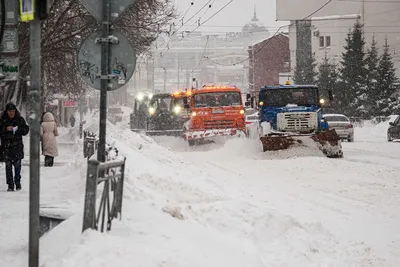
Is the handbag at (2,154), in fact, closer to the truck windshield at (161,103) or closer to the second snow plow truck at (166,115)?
the second snow plow truck at (166,115)

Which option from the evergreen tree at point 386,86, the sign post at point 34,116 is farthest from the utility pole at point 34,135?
the evergreen tree at point 386,86

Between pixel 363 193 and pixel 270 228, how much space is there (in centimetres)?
437

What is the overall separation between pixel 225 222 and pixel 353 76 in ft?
143

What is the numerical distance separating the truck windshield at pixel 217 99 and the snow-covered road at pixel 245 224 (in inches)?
400

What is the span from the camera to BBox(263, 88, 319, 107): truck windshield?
19.6 meters

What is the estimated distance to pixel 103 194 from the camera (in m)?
5.71

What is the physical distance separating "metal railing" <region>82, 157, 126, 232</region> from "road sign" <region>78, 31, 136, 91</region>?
98 cm

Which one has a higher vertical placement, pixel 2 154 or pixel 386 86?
pixel 386 86

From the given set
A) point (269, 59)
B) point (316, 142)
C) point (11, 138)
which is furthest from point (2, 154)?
point (269, 59)

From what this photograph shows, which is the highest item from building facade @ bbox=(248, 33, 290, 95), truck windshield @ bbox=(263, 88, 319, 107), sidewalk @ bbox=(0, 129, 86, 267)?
building facade @ bbox=(248, 33, 290, 95)

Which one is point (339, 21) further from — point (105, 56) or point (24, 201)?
point (105, 56)

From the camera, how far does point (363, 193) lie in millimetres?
11164

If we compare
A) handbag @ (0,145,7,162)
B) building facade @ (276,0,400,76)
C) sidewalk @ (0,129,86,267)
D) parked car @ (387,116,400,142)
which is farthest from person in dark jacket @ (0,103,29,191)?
building facade @ (276,0,400,76)

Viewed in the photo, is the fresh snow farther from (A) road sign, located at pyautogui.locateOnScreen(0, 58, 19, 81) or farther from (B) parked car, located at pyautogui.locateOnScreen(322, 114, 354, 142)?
(B) parked car, located at pyautogui.locateOnScreen(322, 114, 354, 142)
